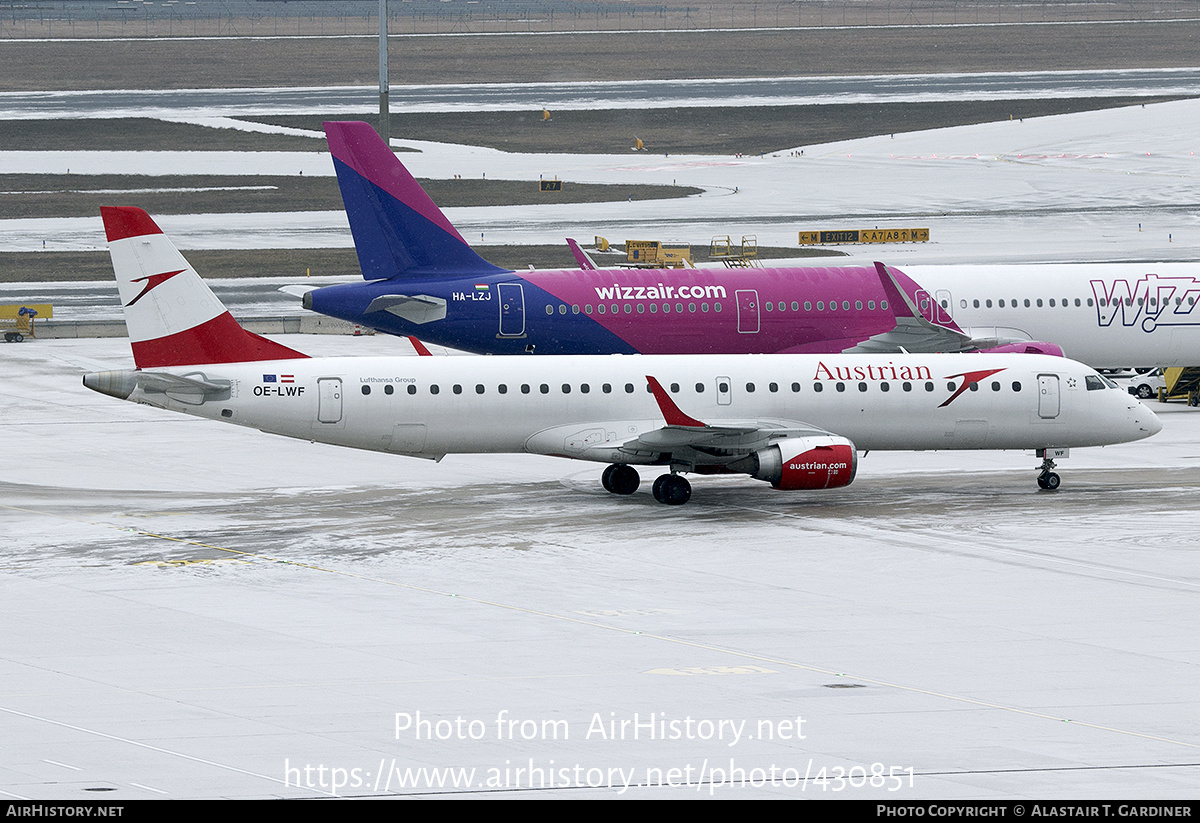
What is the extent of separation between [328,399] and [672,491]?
8219mm

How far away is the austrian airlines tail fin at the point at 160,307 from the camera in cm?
4016

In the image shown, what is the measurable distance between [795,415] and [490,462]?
9768 millimetres

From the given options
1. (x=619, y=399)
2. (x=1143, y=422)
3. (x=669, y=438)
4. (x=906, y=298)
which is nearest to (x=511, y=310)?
(x=619, y=399)

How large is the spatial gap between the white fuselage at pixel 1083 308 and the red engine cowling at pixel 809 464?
Answer: 50.2ft

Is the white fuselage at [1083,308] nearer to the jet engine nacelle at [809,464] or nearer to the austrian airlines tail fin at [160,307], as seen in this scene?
the jet engine nacelle at [809,464]

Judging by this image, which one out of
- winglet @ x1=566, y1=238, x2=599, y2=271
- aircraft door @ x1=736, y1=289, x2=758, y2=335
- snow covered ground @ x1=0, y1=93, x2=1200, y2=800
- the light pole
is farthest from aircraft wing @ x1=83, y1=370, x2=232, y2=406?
the light pole

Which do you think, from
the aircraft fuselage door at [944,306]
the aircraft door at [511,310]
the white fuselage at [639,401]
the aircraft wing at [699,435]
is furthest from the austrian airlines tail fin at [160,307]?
the aircraft fuselage door at [944,306]

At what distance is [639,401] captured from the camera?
41.9m

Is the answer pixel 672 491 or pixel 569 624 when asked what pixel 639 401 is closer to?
pixel 672 491

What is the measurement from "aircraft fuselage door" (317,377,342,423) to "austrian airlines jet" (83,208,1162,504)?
0.15ft

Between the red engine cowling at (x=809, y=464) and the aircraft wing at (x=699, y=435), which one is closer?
the red engine cowling at (x=809, y=464)

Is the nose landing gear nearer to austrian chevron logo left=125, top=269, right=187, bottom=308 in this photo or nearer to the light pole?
austrian chevron logo left=125, top=269, right=187, bottom=308

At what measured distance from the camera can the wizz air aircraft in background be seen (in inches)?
2018

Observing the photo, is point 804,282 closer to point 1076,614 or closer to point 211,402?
point 211,402
